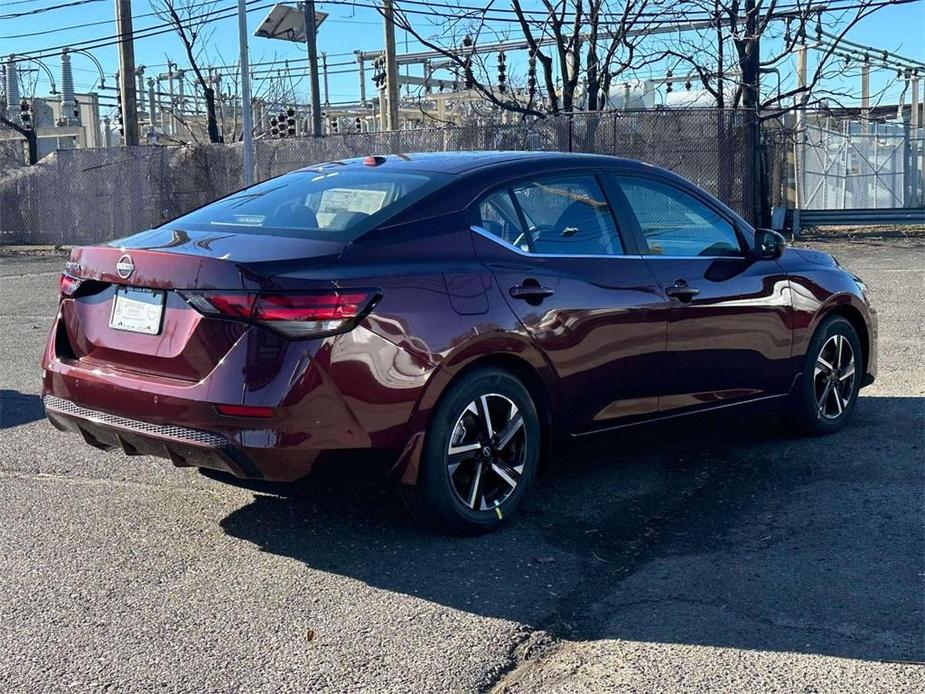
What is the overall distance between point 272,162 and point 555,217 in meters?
16.8

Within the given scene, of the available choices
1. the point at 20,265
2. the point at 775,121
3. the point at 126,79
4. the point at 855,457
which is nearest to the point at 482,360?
the point at 855,457

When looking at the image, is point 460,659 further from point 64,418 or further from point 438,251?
point 64,418

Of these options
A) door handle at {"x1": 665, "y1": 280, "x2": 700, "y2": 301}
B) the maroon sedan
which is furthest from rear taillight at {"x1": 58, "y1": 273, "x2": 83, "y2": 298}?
door handle at {"x1": 665, "y1": 280, "x2": 700, "y2": 301}

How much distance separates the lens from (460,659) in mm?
3422

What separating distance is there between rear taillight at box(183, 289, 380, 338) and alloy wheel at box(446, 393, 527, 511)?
0.70 m

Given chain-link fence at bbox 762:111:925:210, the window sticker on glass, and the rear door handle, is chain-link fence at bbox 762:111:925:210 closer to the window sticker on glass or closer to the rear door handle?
the rear door handle

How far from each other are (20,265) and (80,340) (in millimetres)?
16489

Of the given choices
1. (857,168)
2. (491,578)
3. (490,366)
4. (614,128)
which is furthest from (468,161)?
(857,168)

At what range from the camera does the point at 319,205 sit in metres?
4.80

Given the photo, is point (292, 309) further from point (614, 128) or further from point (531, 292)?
point (614, 128)

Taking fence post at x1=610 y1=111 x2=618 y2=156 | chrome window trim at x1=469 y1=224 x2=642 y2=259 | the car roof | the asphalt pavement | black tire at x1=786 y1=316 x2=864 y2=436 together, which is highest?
fence post at x1=610 y1=111 x2=618 y2=156

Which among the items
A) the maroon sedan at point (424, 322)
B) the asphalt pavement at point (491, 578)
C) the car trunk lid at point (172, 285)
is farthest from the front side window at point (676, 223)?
the car trunk lid at point (172, 285)

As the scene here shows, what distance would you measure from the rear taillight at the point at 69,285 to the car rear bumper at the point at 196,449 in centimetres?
54

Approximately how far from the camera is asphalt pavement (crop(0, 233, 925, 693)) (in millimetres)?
3361
